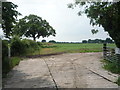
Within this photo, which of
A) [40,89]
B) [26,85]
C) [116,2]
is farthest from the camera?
[116,2]

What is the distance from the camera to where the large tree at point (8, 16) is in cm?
776

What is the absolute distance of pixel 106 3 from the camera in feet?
31.2

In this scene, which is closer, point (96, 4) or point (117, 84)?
point (117, 84)

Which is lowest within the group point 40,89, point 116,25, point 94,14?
point 40,89

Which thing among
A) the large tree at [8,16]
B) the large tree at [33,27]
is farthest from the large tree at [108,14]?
the large tree at [33,27]

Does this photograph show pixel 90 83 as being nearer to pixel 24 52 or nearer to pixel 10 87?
pixel 10 87

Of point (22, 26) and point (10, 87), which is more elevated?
point (22, 26)

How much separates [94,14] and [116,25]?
6.48ft

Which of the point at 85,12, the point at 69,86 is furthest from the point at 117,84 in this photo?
the point at 85,12

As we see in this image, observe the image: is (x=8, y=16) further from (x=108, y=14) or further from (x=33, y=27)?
(x=33, y=27)

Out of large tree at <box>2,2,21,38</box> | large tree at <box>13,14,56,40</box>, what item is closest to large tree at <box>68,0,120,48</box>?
large tree at <box>2,2,21,38</box>

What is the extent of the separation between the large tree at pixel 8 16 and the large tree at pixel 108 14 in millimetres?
4100

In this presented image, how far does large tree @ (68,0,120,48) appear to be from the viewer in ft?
27.8

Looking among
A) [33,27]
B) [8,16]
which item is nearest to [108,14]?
[8,16]
